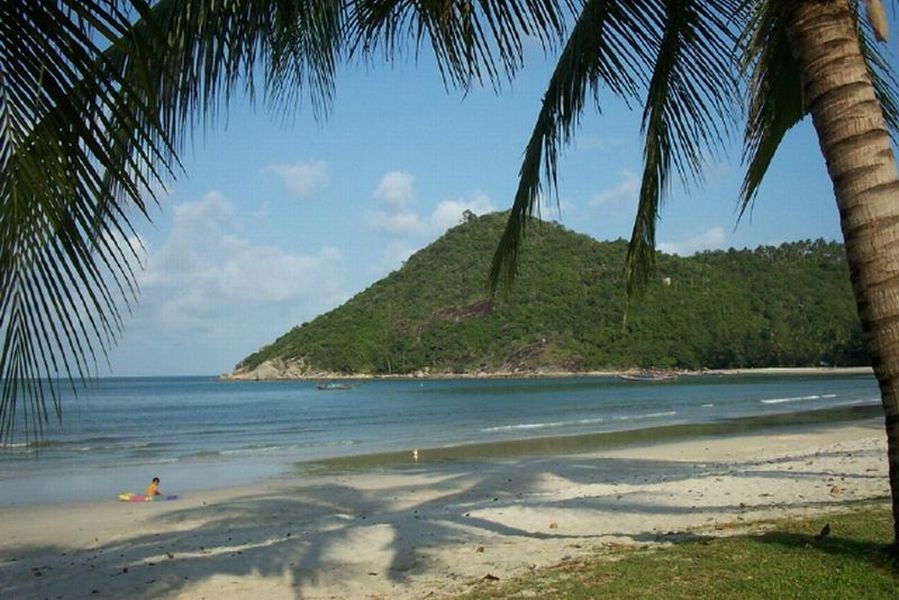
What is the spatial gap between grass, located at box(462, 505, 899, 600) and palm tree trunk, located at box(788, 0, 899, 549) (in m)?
0.59

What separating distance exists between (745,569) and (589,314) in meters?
80.0

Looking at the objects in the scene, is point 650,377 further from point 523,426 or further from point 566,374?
point 523,426

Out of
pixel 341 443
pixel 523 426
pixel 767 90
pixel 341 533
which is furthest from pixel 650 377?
pixel 767 90

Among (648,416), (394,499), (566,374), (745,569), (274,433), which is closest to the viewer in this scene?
(745,569)

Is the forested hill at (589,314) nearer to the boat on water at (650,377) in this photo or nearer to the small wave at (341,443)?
the boat on water at (650,377)

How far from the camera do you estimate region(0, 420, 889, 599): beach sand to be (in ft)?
22.9

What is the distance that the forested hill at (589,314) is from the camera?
246ft

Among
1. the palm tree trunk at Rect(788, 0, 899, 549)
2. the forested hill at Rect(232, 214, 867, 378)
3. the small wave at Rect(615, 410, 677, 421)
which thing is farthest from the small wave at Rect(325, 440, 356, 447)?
the forested hill at Rect(232, 214, 867, 378)

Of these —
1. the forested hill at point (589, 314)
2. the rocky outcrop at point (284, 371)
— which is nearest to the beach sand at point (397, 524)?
the forested hill at point (589, 314)

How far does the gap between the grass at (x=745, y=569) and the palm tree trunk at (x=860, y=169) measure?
59cm

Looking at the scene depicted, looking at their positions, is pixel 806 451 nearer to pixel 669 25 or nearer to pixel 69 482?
pixel 669 25

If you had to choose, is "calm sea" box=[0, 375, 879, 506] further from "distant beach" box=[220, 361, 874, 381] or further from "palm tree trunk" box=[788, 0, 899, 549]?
"distant beach" box=[220, 361, 874, 381]

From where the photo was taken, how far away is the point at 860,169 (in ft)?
12.1

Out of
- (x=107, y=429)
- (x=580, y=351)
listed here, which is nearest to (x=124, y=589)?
(x=107, y=429)
